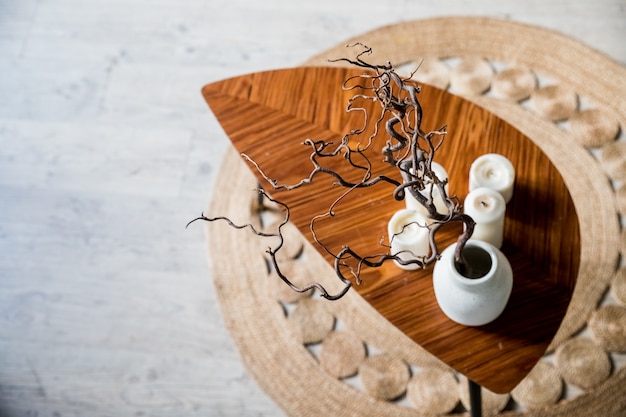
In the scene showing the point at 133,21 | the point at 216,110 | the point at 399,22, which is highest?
the point at 399,22

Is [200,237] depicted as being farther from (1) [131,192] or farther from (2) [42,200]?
(2) [42,200]

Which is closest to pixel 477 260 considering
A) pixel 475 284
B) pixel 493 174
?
pixel 475 284

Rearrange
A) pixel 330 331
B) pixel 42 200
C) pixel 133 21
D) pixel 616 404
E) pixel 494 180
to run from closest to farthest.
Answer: pixel 494 180
pixel 616 404
pixel 330 331
pixel 42 200
pixel 133 21

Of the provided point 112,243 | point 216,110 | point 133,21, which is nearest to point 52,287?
point 112,243

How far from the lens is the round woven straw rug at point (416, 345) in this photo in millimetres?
1386

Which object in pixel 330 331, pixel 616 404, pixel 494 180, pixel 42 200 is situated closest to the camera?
pixel 494 180

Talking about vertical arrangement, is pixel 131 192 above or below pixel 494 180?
below

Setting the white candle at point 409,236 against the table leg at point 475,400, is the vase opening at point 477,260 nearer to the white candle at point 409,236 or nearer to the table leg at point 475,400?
the white candle at point 409,236

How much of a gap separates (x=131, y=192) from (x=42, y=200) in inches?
9.1

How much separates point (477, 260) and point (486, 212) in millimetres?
85

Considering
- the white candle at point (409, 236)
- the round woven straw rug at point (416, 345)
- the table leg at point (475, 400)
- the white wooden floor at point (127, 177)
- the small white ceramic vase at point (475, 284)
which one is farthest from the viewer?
the white wooden floor at point (127, 177)

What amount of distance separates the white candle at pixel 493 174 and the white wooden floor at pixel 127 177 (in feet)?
2.12

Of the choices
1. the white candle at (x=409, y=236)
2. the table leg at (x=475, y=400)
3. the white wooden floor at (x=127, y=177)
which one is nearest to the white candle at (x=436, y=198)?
the white candle at (x=409, y=236)

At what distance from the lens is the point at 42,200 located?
177cm
